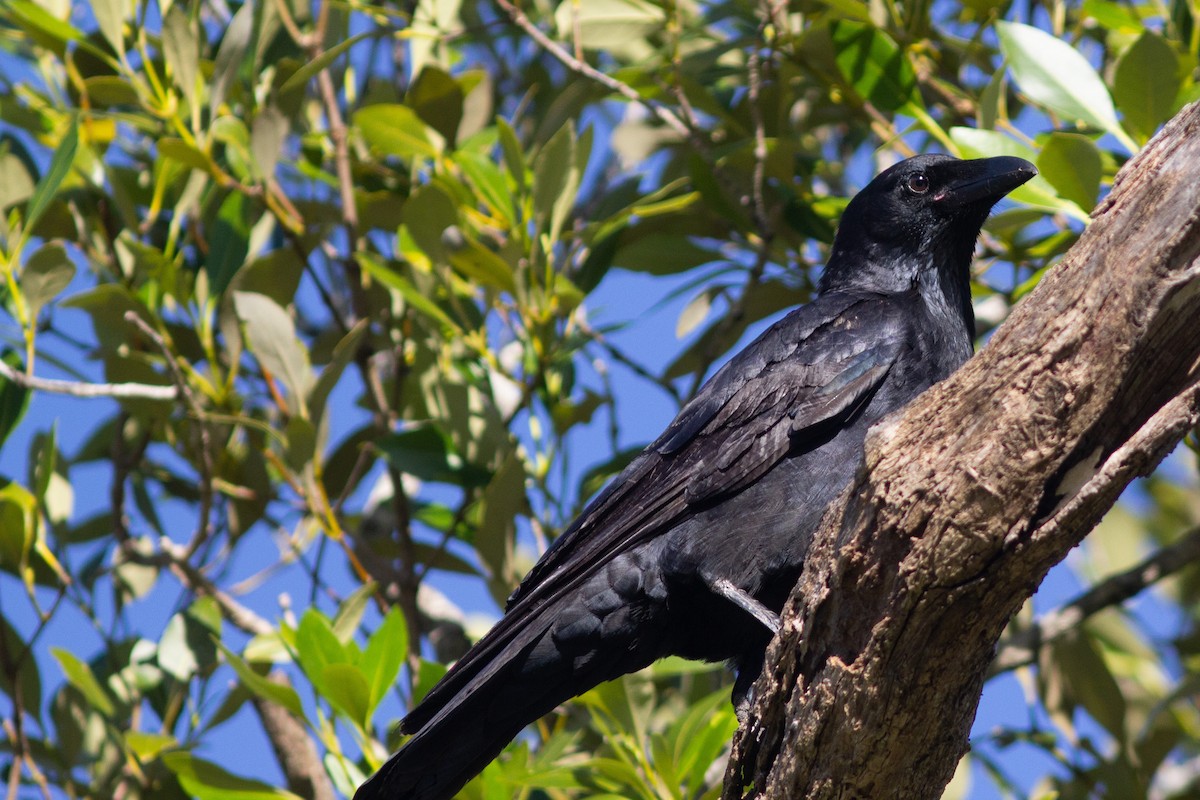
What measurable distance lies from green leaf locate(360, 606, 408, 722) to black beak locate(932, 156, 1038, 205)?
2255 mm

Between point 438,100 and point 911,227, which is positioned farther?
point 438,100

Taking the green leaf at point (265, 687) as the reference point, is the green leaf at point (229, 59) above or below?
above

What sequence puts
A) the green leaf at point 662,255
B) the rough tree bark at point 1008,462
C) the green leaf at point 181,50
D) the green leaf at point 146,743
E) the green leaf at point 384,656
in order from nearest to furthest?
the rough tree bark at point 1008,462
the green leaf at point 384,656
the green leaf at point 146,743
the green leaf at point 181,50
the green leaf at point 662,255

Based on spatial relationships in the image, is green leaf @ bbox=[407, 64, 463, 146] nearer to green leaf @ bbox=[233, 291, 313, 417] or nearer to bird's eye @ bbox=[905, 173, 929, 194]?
green leaf @ bbox=[233, 291, 313, 417]

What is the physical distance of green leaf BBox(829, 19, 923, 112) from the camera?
14.1 feet

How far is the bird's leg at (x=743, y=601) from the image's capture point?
3.46 m

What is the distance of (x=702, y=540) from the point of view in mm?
3586

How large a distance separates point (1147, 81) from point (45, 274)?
3548 mm

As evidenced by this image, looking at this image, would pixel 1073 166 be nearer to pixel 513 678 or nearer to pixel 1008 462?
pixel 1008 462

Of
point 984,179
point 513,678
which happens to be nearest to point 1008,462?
point 513,678

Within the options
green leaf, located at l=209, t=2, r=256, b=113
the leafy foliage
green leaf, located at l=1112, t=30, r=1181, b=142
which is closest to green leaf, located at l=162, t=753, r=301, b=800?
the leafy foliage

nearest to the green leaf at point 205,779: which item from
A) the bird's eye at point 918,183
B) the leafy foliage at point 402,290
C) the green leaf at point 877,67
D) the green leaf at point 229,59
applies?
the leafy foliage at point 402,290

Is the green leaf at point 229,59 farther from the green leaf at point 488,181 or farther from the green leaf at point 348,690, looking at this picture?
the green leaf at point 348,690

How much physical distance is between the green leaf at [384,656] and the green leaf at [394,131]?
170 cm
